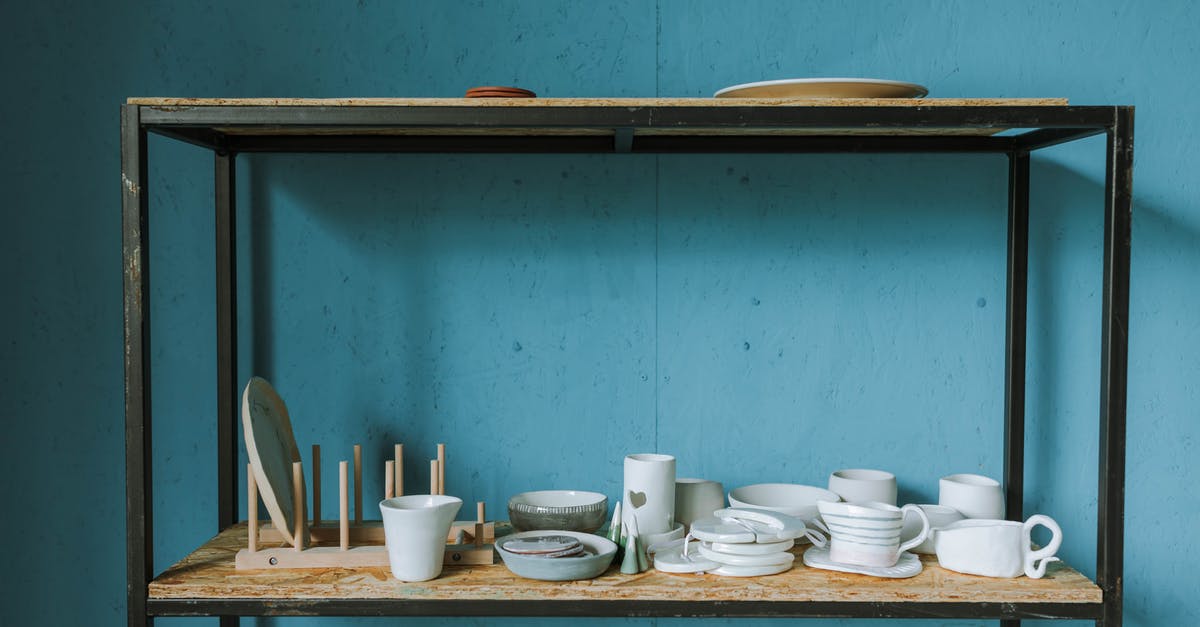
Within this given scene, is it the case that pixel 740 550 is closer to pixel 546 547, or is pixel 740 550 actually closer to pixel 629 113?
pixel 546 547

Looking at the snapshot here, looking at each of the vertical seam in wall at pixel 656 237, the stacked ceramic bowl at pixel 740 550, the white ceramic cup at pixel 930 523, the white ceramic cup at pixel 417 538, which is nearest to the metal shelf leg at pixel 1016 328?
the white ceramic cup at pixel 930 523

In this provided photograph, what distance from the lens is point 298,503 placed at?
1365 millimetres

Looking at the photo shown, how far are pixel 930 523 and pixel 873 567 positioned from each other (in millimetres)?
192

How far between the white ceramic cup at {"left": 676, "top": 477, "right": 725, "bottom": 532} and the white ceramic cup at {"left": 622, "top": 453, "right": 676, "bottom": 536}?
10cm

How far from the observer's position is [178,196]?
5.44 ft

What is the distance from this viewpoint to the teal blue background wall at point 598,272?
1.64m

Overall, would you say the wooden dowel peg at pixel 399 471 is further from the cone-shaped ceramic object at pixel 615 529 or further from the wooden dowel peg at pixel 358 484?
the cone-shaped ceramic object at pixel 615 529

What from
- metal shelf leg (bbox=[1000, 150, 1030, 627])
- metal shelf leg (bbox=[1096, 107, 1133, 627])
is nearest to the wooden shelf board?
metal shelf leg (bbox=[1096, 107, 1133, 627])

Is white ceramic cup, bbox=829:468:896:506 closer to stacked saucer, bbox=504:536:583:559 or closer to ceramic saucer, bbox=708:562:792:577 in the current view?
ceramic saucer, bbox=708:562:792:577

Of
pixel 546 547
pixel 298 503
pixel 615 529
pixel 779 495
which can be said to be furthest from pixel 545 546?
pixel 779 495

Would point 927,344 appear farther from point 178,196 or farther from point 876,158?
point 178,196

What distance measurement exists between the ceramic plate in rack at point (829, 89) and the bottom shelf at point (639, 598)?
0.68 meters

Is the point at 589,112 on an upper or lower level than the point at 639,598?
upper

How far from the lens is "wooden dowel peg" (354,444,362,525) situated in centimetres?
151
